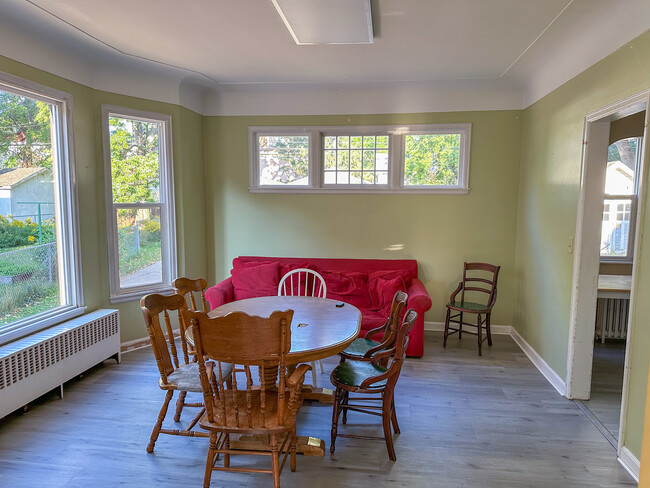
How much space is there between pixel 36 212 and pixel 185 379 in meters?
1.96

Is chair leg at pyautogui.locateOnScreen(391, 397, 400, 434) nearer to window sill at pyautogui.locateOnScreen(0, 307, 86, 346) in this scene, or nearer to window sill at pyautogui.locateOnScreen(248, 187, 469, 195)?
window sill at pyautogui.locateOnScreen(248, 187, 469, 195)

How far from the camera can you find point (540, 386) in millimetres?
3176

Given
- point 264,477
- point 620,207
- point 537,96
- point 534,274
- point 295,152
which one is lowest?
point 264,477

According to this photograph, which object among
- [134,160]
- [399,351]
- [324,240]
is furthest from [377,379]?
[134,160]

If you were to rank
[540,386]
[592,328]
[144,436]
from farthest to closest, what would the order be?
[540,386], [592,328], [144,436]

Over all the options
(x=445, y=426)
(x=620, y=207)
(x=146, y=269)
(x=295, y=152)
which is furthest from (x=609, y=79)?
(x=146, y=269)

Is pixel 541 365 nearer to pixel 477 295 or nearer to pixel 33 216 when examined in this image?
pixel 477 295

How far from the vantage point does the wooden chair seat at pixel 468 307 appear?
3896mm

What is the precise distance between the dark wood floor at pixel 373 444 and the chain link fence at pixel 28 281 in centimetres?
69

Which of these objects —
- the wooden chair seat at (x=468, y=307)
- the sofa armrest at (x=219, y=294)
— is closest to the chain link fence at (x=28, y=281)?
the sofa armrest at (x=219, y=294)

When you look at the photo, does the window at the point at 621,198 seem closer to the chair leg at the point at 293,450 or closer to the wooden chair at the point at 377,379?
the wooden chair at the point at 377,379

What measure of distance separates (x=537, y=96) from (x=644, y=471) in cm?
348

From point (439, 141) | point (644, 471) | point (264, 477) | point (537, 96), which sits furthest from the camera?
point (439, 141)

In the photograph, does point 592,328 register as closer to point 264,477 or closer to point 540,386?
point 540,386
